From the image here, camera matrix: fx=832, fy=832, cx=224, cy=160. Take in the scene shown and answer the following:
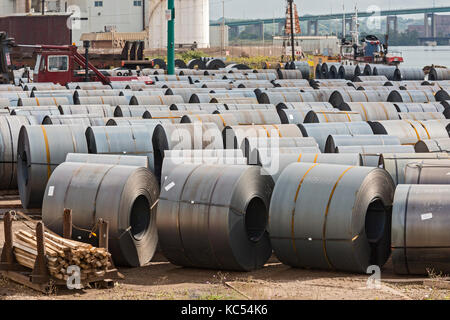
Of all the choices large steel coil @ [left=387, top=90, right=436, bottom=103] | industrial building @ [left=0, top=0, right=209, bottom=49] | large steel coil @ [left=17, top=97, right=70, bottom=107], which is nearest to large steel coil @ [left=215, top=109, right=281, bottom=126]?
large steel coil @ [left=17, top=97, right=70, bottom=107]

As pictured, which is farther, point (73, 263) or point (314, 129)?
point (314, 129)

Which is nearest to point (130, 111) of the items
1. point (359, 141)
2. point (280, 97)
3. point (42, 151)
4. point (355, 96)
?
point (42, 151)

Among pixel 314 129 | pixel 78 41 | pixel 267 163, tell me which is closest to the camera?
pixel 267 163

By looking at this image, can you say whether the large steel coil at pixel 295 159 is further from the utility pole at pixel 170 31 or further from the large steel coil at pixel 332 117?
the utility pole at pixel 170 31

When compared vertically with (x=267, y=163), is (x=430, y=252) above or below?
below

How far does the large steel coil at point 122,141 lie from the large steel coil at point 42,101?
10.2 m

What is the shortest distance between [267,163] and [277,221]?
2.74m

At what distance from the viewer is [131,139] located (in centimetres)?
1694

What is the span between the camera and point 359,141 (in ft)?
55.6

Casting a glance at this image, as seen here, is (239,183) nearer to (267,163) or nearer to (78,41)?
(267,163)

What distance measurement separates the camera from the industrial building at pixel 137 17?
105 meters

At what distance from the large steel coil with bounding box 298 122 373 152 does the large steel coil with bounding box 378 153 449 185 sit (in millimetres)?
3750
